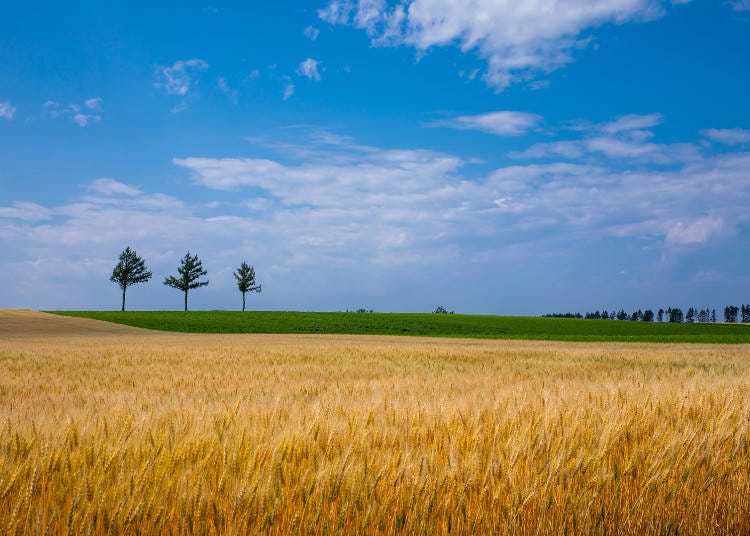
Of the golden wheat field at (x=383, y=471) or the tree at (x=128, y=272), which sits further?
the tree at (x=128, y=272)

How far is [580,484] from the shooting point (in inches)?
91.8

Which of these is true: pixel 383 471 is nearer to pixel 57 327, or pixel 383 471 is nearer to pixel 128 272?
pixel 57 327

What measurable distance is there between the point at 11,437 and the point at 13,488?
1.92ft

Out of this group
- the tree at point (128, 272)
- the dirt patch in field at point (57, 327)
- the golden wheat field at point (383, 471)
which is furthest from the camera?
the tree at point (128, 272)

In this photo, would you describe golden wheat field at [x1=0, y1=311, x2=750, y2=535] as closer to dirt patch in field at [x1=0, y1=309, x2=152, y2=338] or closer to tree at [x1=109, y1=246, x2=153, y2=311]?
dirt patch in field at [x1=0, y1=309, x2=152, y2=338]

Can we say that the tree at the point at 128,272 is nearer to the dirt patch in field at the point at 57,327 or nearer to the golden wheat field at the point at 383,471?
the dirt patch in field at the point at 57,327

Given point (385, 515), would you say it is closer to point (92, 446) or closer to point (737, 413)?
point (92, 446)

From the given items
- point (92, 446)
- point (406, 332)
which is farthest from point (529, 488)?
point (406, 332)

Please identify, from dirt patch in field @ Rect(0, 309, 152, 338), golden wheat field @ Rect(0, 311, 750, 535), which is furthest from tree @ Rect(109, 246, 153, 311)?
golden wheat field @ Rect(0, 311, 750, 535)

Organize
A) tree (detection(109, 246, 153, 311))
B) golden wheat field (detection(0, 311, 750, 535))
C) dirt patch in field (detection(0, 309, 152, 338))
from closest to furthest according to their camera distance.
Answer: golden wheat field (detection(0, 311, 750, 535)) < dirt patch in field (detection(0, 309, 152, 338)) < tree (detection(109, 246, 153, 311))

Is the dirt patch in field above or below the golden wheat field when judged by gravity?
below

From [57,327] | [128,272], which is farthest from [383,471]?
[128,272]

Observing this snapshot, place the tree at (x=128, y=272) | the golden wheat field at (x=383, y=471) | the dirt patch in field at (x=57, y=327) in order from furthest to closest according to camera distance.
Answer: the tree at (x=128, y=272) → the dirt patch in field at (x=57, y=327) → the golden wheat field at (x=383, y=471)

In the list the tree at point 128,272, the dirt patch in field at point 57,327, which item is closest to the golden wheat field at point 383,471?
the dirt patch in field at point 57,327
